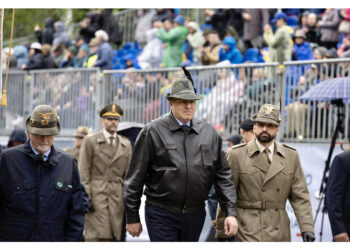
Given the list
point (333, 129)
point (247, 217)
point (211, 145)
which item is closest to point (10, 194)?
point (211, 145)

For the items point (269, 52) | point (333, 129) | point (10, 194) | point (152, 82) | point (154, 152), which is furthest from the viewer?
point (269, 52)

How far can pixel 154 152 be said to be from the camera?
7539 millimetres

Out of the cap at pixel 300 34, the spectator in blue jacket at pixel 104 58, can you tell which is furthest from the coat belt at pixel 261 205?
the spectator in blue jacket at pixel 104 58

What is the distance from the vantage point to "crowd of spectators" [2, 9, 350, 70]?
16203mm

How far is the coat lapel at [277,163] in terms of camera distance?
8062 millimetres

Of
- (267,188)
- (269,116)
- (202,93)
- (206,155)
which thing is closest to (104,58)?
(202,93)

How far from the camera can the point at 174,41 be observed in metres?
18.6

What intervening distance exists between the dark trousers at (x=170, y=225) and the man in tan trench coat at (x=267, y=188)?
631mm

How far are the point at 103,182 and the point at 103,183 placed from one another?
0.07ft

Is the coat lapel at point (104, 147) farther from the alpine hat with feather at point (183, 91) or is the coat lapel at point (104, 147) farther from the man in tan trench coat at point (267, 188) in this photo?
the alpine hat with feather at point (183, 91)

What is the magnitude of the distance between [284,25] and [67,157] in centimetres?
1058

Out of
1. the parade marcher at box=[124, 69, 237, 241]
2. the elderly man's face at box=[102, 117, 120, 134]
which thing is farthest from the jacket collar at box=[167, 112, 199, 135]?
the elderly man's face at box=[102, 117, 120, 134]

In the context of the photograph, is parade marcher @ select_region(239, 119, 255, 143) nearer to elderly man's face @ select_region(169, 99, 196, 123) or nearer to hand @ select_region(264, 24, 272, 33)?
elderly man's face @ select_region(169, 99, 196, 123)

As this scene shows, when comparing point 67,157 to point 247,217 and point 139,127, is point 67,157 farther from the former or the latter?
point 139,127
